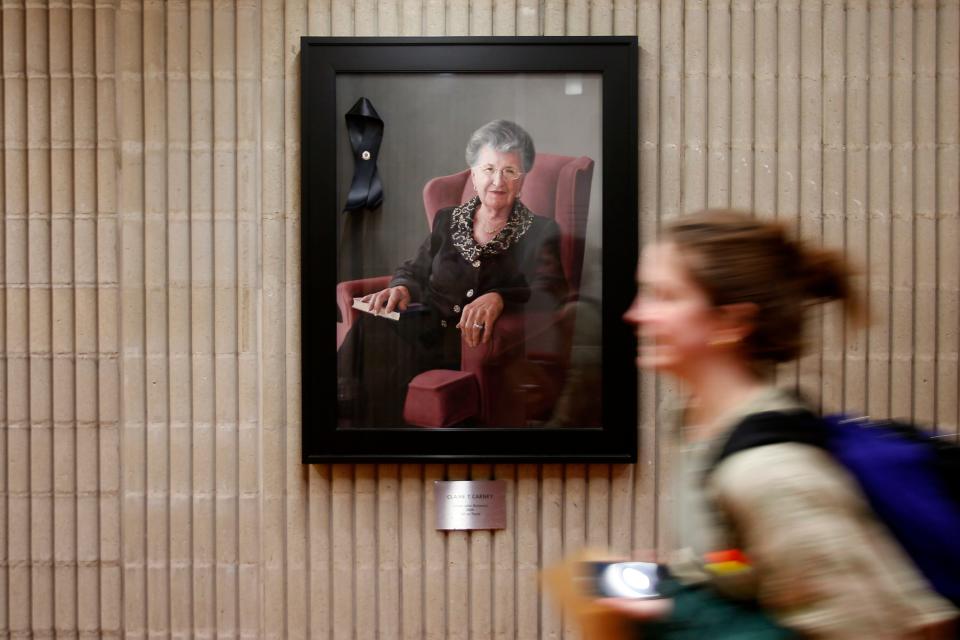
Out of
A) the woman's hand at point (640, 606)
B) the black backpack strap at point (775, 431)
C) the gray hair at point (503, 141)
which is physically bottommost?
the woman's hand at point (640, 606)

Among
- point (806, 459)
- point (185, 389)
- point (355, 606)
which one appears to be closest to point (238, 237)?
point (185, 389)

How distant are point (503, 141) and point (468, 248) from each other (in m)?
0.35

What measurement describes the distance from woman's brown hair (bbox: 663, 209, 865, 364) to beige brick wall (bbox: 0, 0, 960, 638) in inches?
50.3

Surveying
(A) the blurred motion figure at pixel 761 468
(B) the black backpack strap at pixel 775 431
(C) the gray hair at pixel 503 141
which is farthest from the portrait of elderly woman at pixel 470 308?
(B) the black backpack strap at pixel 775 431

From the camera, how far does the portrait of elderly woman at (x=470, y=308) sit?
7.27ft

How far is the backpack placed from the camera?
844 millimetres

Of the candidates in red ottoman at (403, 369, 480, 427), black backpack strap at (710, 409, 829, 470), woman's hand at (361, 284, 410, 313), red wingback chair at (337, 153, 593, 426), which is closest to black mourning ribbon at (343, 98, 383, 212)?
red wingback chair at (337, 153, 593, 426)

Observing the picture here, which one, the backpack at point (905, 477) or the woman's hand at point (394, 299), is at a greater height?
the woman's hand at point (394, 299)

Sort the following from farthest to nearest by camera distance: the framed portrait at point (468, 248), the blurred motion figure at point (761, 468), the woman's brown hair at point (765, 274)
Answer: the framed portrait at point (468, 248) → the woman's brown hair at point (765, 274) → the blurred motion figure at point (761, 468)

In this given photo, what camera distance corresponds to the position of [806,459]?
0.83 m

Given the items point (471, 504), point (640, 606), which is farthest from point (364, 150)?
point (640, 606)

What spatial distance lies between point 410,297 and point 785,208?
4.04 ft

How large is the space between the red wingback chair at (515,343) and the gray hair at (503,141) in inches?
1.6

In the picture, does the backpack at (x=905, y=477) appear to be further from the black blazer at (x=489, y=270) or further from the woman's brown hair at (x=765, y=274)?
the black blazer at (x=489, y=270)
